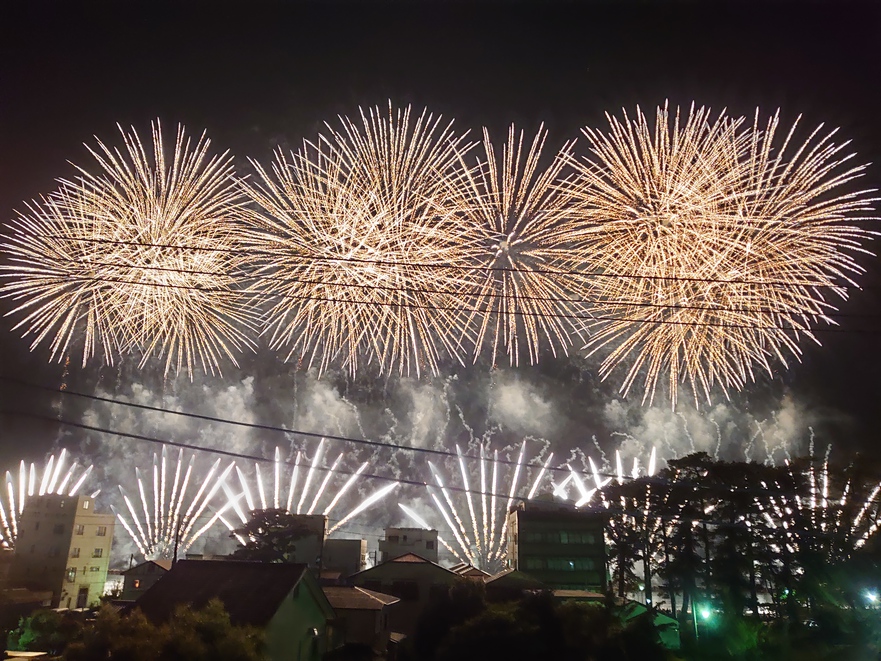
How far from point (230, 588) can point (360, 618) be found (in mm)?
8844

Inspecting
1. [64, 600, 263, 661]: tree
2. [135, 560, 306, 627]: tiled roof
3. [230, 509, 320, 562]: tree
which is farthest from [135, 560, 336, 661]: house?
[230, 509, 320, 562]: tree

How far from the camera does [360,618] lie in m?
33.0

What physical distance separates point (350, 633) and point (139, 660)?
1540cm

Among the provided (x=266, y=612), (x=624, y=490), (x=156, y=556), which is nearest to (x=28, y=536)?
(x=156, y=556)

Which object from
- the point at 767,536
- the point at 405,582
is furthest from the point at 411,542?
the point at 767,536

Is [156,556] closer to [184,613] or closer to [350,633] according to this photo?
[350,633]

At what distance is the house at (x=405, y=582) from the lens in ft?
140

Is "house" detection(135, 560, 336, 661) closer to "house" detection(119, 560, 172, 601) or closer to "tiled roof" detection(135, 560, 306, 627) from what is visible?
"tiled roof" detection(135, 560, 306, 627)

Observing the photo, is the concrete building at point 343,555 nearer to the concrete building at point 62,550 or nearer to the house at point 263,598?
the concrete building at point 62,550

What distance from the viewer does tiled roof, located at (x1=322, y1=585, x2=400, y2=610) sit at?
32.7 m

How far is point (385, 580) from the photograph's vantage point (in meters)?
44.2

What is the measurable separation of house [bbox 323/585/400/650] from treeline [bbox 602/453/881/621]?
13.7 metres

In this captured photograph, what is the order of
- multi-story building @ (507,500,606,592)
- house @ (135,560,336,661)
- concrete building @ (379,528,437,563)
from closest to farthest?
house @ (135,560,336,661)
multi-story building @ (507,500,606,592)
concrete building @ (379,528,437,563)

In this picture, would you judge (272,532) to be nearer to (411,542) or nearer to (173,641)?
(411,542)
